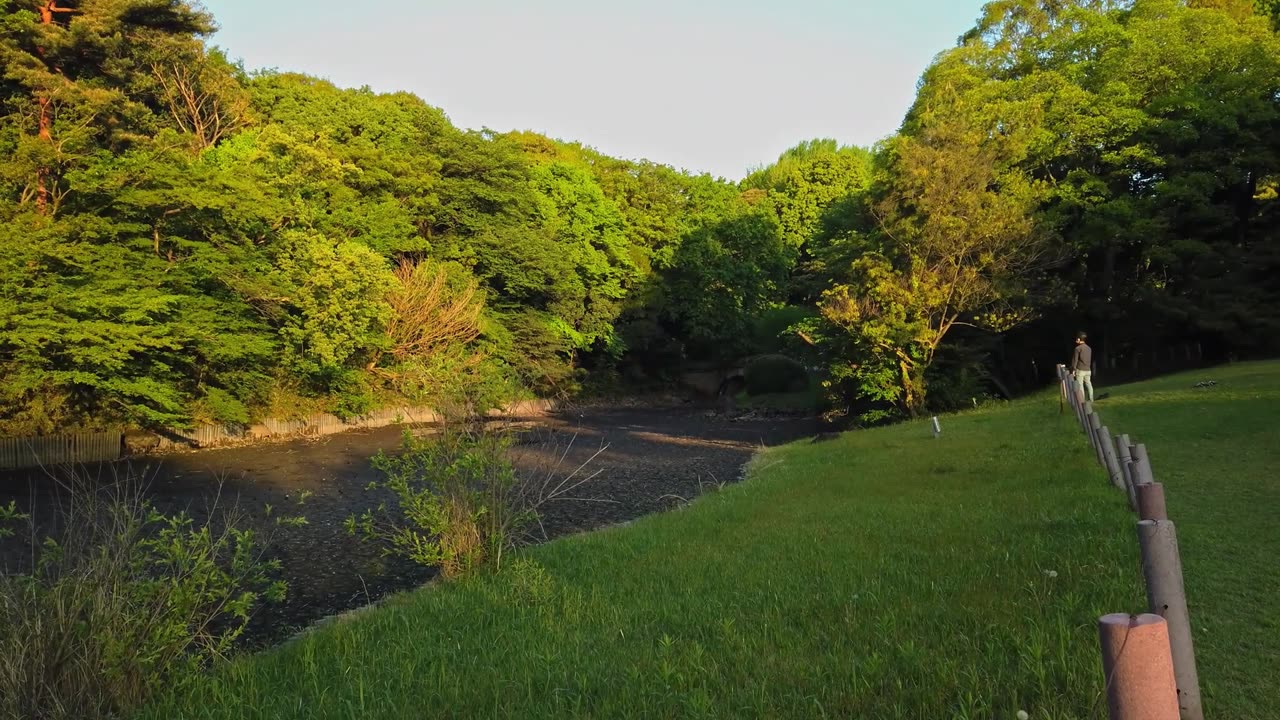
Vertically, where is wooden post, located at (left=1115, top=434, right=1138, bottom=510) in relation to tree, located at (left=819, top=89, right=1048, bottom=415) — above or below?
below

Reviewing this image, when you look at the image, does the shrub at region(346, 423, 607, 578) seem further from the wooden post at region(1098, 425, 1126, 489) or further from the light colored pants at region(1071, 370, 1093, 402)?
the light colored pants at region(1071, 370, 1093, 402)

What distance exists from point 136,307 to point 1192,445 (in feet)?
86.3

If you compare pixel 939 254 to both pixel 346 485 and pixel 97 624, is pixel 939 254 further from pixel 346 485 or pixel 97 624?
pixel 97 624

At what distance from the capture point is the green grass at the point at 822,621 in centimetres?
394

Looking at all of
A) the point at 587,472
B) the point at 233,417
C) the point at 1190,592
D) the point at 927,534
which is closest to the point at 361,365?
the point at 233,417

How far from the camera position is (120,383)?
73.7 feet

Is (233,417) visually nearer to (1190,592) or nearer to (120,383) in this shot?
(120,383)

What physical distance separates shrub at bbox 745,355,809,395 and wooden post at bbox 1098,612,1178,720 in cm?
4791

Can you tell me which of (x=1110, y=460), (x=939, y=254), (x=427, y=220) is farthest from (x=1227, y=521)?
(x=427, y=220)

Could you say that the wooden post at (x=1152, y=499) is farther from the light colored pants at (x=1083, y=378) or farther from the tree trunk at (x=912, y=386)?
the tree trunk at (x=912, y=386)

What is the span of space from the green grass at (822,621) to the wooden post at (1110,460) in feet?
0.73

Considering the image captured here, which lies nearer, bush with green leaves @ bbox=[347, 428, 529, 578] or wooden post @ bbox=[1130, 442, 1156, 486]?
wooden post @ bbox=[1130, 442, 1156, 486]

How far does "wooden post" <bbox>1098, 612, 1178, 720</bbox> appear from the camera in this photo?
2.13 m

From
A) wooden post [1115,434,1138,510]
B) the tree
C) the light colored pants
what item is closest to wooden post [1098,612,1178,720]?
wooden post [1115,434,1138,510]
